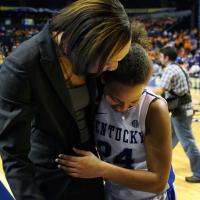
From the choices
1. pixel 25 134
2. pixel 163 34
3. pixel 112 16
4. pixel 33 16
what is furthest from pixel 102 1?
pixel 33 16

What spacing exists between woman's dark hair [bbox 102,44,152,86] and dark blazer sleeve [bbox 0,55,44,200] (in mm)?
243

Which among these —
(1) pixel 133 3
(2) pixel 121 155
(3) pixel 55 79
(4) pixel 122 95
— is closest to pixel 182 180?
(2) pixel 121 155

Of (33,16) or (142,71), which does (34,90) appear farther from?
(33,16)

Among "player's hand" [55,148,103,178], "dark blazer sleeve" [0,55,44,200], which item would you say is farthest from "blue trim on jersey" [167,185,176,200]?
"dark blazer sleeve" [0,55,44,200]

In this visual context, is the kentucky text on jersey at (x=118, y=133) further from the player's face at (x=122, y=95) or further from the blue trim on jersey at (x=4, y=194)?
the blue trim on jersey at (x=4, y=194)

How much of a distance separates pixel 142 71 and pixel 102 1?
0.24m

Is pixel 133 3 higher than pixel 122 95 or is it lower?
lower

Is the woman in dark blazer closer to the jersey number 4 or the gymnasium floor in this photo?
the jersey number 4

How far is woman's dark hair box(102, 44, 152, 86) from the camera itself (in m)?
1.10

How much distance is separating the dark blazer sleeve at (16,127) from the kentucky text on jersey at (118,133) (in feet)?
0.86

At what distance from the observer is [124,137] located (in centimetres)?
120

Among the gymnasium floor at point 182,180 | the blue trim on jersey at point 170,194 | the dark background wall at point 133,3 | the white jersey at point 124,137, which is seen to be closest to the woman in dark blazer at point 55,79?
the white jersey at point 124,137

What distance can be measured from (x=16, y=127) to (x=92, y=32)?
0.27 metres

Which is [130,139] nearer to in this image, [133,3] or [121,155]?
[121,155]
